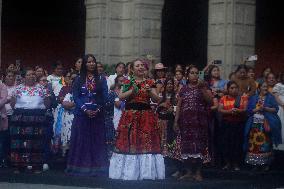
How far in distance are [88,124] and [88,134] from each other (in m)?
0.15

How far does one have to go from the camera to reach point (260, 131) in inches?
533

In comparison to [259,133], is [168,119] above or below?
above

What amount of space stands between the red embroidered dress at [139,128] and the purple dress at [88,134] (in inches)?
20.0

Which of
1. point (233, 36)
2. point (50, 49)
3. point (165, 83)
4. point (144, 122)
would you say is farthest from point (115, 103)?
point (50, 49)

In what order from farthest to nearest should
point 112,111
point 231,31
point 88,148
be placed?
point 231,31 < point 112,111 < point 88,148

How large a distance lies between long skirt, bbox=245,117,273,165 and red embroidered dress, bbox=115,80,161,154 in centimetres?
193

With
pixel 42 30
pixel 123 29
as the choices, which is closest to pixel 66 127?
pixel 123 29

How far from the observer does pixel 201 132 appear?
12.4m

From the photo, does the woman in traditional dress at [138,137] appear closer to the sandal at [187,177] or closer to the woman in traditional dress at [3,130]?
the sandal at [187,177]

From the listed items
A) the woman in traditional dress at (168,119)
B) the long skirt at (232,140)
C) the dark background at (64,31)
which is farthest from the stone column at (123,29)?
the long skirt at (232,140)

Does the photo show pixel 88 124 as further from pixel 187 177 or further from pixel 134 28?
pixel 134 28

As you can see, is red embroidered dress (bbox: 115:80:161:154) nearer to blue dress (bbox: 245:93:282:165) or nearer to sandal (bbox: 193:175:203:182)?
sandal (bbox: 193:175:203:182)

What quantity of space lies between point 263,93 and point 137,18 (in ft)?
20.9

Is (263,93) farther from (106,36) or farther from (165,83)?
(106,36)
